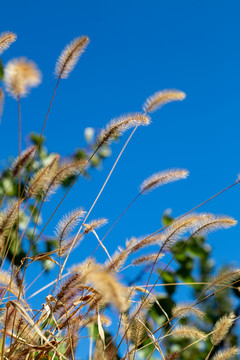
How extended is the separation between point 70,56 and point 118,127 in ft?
1.28

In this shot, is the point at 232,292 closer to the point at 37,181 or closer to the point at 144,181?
the point at 144,181

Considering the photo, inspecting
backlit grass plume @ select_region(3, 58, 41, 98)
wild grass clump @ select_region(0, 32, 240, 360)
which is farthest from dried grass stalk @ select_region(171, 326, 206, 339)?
backlit grass plume @ select_region(3, 58, 41, 98)

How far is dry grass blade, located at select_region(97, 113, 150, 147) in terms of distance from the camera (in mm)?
1823

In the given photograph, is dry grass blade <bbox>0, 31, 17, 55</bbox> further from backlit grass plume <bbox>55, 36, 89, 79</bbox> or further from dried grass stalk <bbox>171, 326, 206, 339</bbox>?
dried grass stalk <bbox>171, 326, 206, 339</bbox>

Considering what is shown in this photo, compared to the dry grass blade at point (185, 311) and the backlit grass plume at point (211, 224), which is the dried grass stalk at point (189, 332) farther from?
the backlit grass plume at point (211, 224)

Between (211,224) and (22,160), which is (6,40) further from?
(211,224)

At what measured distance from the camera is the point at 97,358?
1.69 metres

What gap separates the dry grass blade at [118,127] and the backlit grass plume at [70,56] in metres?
0.33

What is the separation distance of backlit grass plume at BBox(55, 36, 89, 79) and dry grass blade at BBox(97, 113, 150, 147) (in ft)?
1.07

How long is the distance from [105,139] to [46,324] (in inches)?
27.7

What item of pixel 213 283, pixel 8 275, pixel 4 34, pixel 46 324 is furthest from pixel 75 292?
pixel 4 34

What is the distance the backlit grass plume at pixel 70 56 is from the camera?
1.96 m

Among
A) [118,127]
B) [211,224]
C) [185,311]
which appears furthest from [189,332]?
[118,127]

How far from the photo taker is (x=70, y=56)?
1.98 metres
